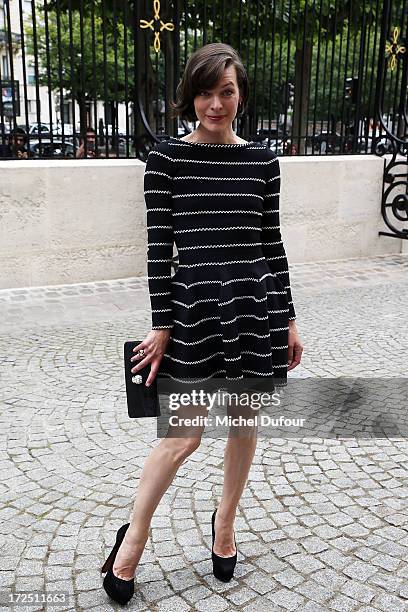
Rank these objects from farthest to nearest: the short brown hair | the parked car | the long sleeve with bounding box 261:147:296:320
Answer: the parked car, the long sleeve with bounding box 261:147:296:320, the short brown hair

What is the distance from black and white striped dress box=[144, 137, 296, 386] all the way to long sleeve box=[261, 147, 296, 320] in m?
0.04

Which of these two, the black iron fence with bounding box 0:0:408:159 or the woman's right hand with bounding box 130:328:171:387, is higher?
the black iron fence with bounding box 0:0:408:159

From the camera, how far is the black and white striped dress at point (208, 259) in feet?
7.32

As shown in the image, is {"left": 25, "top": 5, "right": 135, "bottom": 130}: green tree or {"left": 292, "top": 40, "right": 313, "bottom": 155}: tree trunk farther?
{"left": 292, "top": 40, "right": 313, "bottom": 155}: tree trunk

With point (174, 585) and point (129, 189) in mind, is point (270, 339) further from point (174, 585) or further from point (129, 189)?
point (129, 189)

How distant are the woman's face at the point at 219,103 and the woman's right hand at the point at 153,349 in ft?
2.39

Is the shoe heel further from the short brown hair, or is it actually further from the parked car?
the parked car

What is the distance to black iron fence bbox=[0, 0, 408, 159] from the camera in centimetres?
701

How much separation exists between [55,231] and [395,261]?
4.60m

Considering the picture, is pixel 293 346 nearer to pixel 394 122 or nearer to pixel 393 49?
pixel 393 49

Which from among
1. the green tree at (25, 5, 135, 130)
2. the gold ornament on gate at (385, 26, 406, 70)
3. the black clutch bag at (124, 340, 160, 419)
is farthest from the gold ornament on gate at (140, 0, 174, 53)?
the black clutch bag at (124, 340, 160, 419)

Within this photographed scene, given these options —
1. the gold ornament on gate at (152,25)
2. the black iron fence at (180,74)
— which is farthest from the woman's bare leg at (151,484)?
the gold ornament on gate at (152,25)

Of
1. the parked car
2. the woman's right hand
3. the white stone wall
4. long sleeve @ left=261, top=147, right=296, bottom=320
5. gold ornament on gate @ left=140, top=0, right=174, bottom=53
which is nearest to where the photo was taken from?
the woman's right hand

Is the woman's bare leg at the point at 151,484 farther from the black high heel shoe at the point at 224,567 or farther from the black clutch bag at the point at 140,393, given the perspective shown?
the black high heel shoe at the point at 224,567
